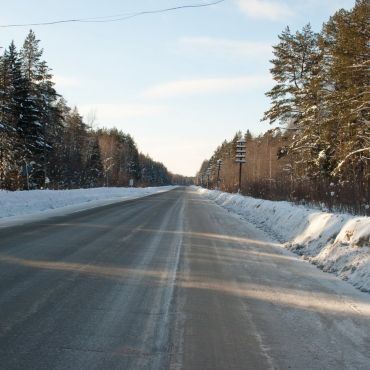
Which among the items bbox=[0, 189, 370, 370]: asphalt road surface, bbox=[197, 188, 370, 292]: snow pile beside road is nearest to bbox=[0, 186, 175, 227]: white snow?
bbox=[0, 189, 370, 370]: asphalt road surface

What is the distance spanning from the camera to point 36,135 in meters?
45.5

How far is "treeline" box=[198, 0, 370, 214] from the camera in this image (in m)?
17.8

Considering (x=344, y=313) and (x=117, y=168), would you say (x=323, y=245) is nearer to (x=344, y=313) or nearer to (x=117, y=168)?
(x=344, y=313)

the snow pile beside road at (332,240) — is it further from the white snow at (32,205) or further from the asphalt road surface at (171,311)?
the white snow at (32,205)

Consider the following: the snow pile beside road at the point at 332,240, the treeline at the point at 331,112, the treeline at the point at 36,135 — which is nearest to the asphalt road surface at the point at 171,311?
the snow pile beside road at the point at 332,240

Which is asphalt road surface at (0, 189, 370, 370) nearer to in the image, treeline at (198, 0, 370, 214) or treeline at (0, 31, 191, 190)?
treeline at (198, 0, 370, 214)

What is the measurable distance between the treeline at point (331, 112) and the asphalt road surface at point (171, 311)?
6.59 m

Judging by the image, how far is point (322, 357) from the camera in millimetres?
4207

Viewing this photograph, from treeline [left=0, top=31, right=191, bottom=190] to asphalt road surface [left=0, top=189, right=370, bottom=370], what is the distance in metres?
25.9

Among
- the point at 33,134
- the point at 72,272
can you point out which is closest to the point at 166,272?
the point at 72,272

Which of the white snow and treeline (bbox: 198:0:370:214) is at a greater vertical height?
treeline (bbox: 198:0:370:214)

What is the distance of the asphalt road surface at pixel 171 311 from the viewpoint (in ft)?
13.3

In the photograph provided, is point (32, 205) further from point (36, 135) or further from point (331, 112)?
point (36, 135)

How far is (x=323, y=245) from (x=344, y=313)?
4507mm
